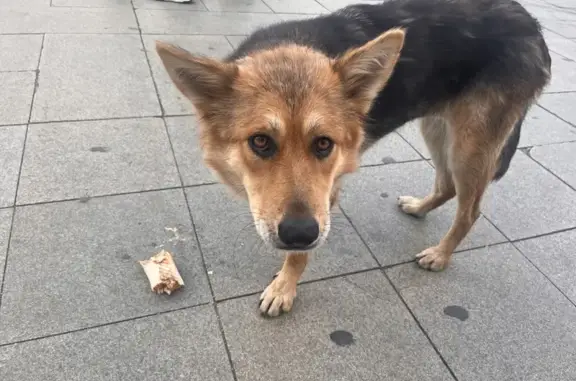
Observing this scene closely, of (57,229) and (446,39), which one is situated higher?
(446,39)

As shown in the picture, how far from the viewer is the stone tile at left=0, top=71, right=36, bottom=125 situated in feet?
13.9

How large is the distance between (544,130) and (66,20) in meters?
6.61

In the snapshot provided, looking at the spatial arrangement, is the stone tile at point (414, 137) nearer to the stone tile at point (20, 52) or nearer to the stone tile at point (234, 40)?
the stone tile at point (234, 40)

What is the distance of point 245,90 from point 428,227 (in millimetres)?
2304

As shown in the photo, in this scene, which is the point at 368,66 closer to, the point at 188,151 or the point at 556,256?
the point at 188,151

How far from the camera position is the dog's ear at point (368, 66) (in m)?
2.20

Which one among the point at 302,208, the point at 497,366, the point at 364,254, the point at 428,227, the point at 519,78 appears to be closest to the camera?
the point at 302,208

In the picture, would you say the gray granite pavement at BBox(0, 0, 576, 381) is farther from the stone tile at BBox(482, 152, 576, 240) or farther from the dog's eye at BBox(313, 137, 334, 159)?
the dog's eye at BBox(313, 137, 334, 159)

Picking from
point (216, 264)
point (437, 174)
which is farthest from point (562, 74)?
point (216, 264)

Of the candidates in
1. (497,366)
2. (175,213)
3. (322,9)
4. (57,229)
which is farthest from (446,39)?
(322,9)

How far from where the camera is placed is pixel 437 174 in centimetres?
379

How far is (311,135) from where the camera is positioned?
A: 7.20 feet

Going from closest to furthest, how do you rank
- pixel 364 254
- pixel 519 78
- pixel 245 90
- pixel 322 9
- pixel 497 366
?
pixel 245 90 → pixel 497 366 → pixel 519 78 → pixel 364 254 → pixel 322 9

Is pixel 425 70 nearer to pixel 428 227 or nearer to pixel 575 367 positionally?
pixel 428 227
